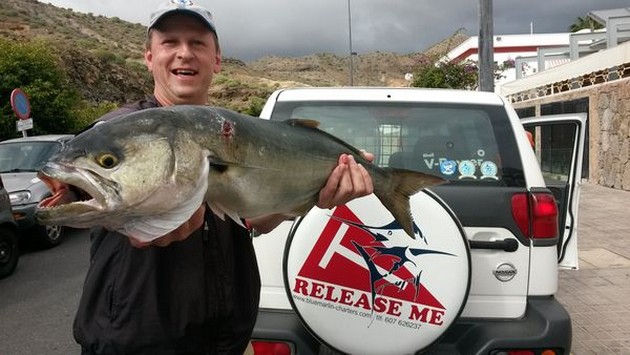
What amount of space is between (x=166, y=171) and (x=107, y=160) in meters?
0.15

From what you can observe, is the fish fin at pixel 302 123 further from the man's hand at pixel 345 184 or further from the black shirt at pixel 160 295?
the black shirt at pixel 160 295

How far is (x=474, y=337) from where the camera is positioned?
285 cm

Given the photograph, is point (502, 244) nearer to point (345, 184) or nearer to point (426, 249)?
point (426, 249)

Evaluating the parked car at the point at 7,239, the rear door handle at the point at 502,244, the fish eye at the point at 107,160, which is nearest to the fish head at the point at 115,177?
the fish eye at the point at 107,160

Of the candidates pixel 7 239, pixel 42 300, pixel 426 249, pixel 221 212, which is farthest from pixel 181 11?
pixel 7 239

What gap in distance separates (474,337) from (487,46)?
7.94 meters

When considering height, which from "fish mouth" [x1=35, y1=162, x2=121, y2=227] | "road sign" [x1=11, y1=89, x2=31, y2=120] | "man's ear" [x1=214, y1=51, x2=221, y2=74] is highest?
"road sign" [x1=11, y1=89, x2=31, y2=120]

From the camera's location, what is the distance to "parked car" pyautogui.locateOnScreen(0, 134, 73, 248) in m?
8.03

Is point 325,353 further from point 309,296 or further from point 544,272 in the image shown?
point 544,272

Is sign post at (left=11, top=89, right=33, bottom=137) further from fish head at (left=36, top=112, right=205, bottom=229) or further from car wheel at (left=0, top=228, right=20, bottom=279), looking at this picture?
fish head at (left=36, top=112, right=205, bottom=229)

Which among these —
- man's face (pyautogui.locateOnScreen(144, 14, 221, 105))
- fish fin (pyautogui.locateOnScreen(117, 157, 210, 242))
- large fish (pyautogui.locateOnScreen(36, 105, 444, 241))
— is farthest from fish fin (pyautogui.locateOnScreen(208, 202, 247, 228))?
man's face (pyautogui.locateOnScreen(144, 14, 221, 105))

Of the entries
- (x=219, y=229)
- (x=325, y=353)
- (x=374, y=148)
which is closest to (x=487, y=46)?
(x=374, y=148)

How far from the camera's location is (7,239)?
23.5ft

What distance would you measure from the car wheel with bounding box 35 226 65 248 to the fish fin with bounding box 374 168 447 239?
7486 millimetres
